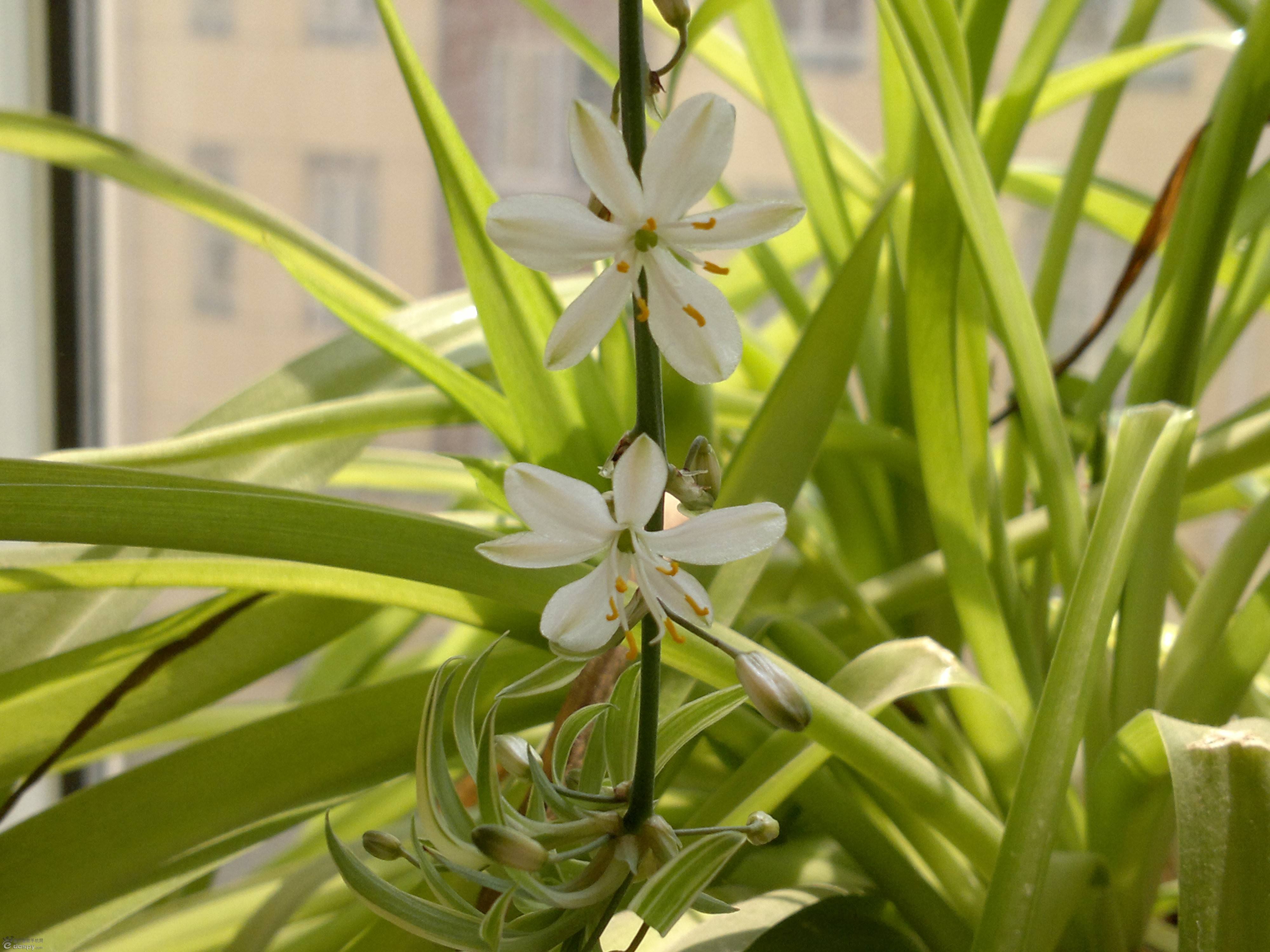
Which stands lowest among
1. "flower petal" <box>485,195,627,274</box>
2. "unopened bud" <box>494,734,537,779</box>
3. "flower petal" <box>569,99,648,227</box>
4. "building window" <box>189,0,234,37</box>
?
"unopened bud" <box>494,734,537,779</box>

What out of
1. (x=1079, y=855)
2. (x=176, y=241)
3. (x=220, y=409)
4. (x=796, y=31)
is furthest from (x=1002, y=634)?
(x=176, y=241)

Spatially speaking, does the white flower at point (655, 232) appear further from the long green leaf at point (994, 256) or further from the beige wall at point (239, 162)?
the beige wall at point (239, 162)

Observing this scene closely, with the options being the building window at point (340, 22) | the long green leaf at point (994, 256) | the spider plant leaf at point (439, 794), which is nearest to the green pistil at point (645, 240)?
the spider plant leaf at point (439, 794)

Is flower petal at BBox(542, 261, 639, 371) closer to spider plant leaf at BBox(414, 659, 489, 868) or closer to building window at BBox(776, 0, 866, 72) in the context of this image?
spider plant leaf at BBox(414, 659, 489, 868)

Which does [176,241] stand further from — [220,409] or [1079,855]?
[1079,855]

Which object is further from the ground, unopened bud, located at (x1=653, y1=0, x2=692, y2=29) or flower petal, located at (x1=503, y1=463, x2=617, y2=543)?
unopened bud, located at (x1=653, y1=0, x2=692, y2=29)

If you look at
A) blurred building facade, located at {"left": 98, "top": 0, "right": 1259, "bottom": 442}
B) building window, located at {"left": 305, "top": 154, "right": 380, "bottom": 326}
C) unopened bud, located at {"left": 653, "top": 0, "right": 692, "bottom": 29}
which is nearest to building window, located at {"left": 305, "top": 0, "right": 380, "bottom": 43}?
blurred building facade, located at {"left": 98, "top": 0, "right": 1259, "bottom": 442}

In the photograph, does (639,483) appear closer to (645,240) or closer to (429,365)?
(645,240)
